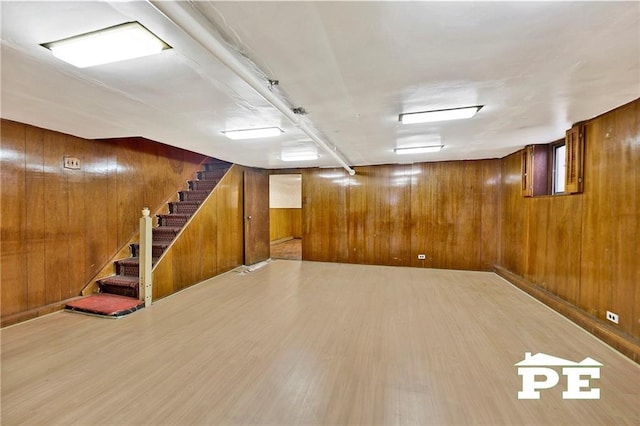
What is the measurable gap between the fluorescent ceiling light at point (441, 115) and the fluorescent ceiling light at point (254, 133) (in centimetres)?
149

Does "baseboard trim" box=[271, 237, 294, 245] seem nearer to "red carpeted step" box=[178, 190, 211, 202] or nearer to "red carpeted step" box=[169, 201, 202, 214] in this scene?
"red carpeted step" box=[178, 190, 211, 202]

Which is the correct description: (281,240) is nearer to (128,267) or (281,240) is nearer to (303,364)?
(128,267)

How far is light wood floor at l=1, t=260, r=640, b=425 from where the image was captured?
69.0 inches

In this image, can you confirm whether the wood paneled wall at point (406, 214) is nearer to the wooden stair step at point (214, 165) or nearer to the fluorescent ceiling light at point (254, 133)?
the wooden stair step at point (214, 165)

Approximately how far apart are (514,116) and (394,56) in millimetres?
1958

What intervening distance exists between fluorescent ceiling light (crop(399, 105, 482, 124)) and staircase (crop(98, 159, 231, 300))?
391 centimetres

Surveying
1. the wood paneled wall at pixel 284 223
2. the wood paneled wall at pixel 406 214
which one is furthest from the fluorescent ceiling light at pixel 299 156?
the wood paneled wall at pixel 284 223

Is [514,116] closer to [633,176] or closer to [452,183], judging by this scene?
[633,176]

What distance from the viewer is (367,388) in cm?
198

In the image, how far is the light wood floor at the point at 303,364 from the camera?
5.75 feet

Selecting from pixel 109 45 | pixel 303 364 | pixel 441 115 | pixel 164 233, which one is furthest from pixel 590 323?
pixel 164 233

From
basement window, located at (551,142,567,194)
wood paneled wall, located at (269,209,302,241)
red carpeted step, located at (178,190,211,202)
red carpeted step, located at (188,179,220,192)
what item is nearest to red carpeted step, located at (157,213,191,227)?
red carpeted step, located at (178,190,211,202)

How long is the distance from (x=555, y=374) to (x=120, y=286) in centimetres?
492

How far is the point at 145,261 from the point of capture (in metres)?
3.56
